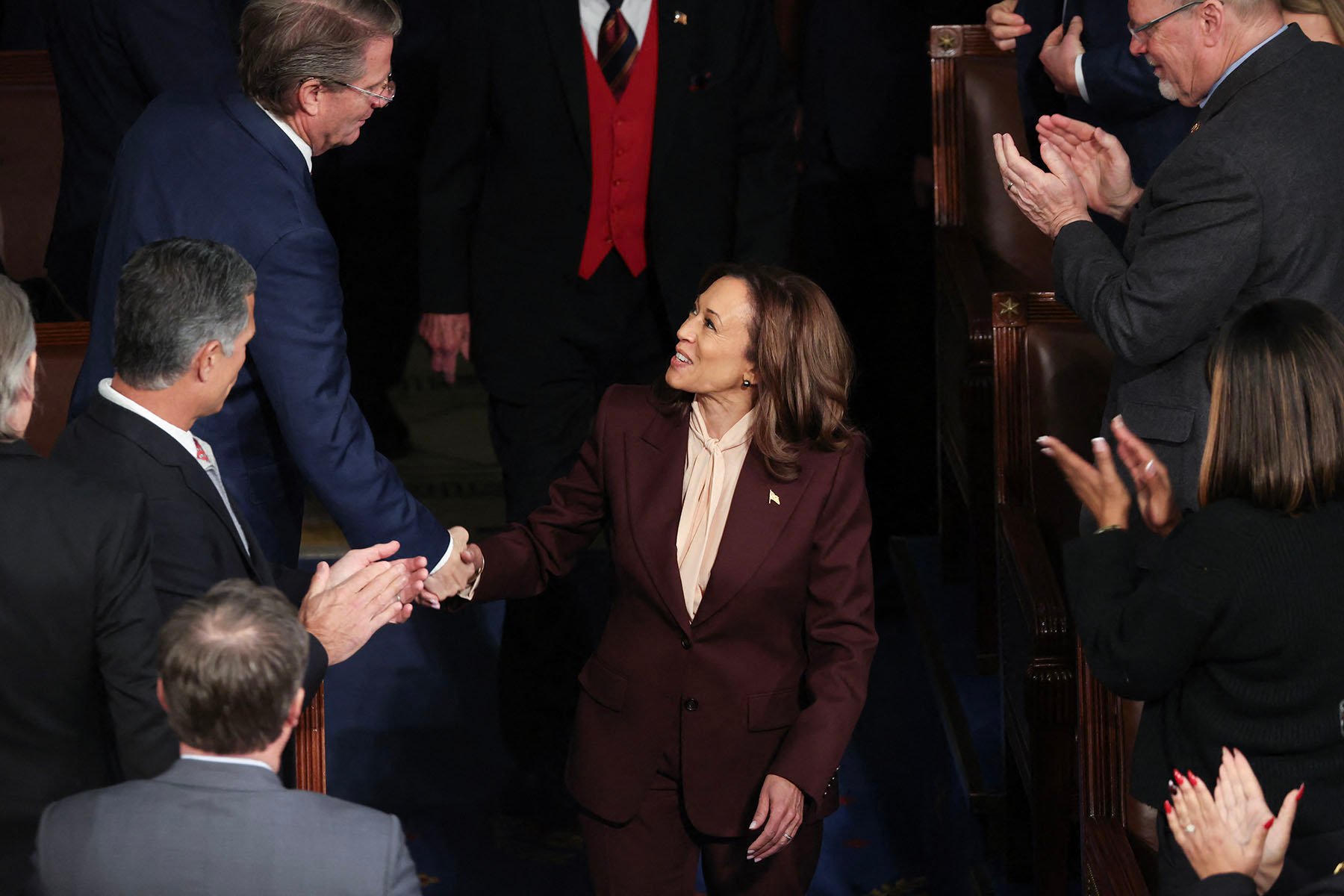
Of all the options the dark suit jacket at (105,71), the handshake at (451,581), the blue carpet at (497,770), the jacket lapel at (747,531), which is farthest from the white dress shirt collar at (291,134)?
the blue carpet at (497,770)

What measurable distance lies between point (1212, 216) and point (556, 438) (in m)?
1.63

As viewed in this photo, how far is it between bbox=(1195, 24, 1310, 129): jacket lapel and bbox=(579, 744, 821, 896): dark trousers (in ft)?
4.34

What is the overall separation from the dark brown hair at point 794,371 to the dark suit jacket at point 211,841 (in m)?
1.09

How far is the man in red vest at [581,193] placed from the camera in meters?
3.59

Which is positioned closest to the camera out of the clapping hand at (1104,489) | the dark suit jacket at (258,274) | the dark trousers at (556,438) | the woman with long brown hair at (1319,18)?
the clapping hand at (1104,489)

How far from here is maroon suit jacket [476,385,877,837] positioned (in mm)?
2635

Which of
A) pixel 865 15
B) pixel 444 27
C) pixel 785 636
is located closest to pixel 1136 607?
pixel 785 636

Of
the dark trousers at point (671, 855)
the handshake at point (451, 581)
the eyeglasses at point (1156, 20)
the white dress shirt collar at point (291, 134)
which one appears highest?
the eyeglasses at point (1156, 20)

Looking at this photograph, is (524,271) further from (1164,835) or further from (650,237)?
(1164,835)

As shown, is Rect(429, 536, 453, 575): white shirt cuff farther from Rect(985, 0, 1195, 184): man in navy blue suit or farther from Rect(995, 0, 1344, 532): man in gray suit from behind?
Rect(985, 0, 1195, 184): man in navy blue suit

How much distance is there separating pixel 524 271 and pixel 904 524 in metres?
1.85

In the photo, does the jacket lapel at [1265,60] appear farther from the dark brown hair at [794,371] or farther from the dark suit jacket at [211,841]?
the dark suit jacket at [211,841]

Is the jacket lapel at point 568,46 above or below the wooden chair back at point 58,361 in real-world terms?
above

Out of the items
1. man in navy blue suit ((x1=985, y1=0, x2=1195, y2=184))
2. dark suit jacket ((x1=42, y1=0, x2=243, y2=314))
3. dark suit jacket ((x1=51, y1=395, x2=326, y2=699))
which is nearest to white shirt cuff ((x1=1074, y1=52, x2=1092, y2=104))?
man in navy blue suit ((x1=985, y1=0, x2=1195, y2=184))
